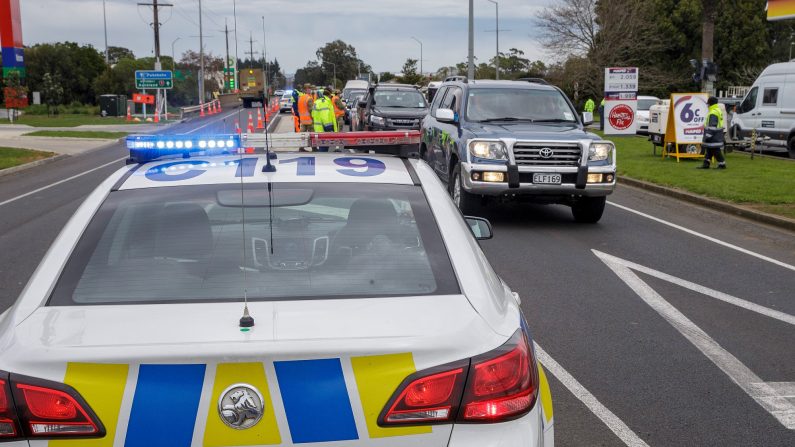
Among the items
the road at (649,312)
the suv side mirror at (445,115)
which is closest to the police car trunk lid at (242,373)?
the road at (649,312)

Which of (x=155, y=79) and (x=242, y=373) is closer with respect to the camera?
(x=242, y=373)

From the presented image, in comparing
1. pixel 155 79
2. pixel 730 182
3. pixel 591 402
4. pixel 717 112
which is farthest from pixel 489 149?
pixel 155 79

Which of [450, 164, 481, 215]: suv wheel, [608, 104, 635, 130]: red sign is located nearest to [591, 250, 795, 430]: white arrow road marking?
[450, 164, 481, 215]: suv wheel

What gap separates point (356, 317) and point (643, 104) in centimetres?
4089

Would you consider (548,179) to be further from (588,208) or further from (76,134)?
(76,134)

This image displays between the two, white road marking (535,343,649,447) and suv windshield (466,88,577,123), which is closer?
white road marking (535,343,649,447)

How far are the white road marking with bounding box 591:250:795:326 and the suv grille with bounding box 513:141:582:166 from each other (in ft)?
7.07

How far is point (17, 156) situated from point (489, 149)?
18.8 m

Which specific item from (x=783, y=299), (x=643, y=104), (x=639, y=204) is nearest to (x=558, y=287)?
(x=783, y=299)

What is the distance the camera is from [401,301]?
3.04m

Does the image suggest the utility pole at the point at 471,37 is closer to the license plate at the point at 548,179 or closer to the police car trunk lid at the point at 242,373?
the license plate at the point at 548,179

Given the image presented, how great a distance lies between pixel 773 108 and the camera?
87.9 ft

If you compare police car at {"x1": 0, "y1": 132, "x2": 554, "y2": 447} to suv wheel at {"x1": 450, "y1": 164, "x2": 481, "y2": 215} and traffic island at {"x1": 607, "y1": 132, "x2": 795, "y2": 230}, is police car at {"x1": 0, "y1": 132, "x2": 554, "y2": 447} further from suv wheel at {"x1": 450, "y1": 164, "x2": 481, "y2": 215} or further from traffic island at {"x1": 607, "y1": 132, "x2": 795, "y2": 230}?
traffic island at {"x1": 607, "y1": 132, "x2": 795, "y2": 230}

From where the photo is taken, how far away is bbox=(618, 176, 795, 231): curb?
1355 cm
